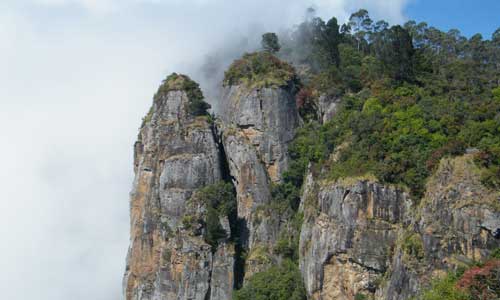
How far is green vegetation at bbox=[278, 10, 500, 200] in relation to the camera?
49.5 metres

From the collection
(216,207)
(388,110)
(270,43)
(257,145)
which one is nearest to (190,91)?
(257,145)

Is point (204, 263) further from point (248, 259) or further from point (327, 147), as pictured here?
point (327, 147)

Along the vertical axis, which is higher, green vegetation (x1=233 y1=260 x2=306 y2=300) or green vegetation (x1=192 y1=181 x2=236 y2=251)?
green vegetation (x1=192 y1=181 x2=236 y2=251)

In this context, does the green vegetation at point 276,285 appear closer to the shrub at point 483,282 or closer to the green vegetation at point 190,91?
the shrub at point 483,282

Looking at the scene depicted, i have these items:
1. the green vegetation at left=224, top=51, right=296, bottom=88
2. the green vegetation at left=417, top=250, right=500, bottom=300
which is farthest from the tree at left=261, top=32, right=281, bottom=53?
the green vegetation at left=417, top=250, right=500, bottom=300

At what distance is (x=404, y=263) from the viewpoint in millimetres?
46031

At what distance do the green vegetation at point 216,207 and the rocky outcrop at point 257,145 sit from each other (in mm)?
1940

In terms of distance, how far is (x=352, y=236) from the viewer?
51.6m

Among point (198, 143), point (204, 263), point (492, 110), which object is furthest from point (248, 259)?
point (492, 110)

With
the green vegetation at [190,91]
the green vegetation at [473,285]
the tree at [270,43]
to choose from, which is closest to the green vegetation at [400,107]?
the green vegetation at [473,285]

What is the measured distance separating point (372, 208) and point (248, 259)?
17345mm

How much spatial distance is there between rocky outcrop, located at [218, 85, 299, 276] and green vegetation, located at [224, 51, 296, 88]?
827 millimetres

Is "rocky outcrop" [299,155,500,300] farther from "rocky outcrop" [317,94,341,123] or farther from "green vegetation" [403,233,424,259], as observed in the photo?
"rocky outcrop" [317,94,341,123]

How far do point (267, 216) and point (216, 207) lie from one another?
5301mm
